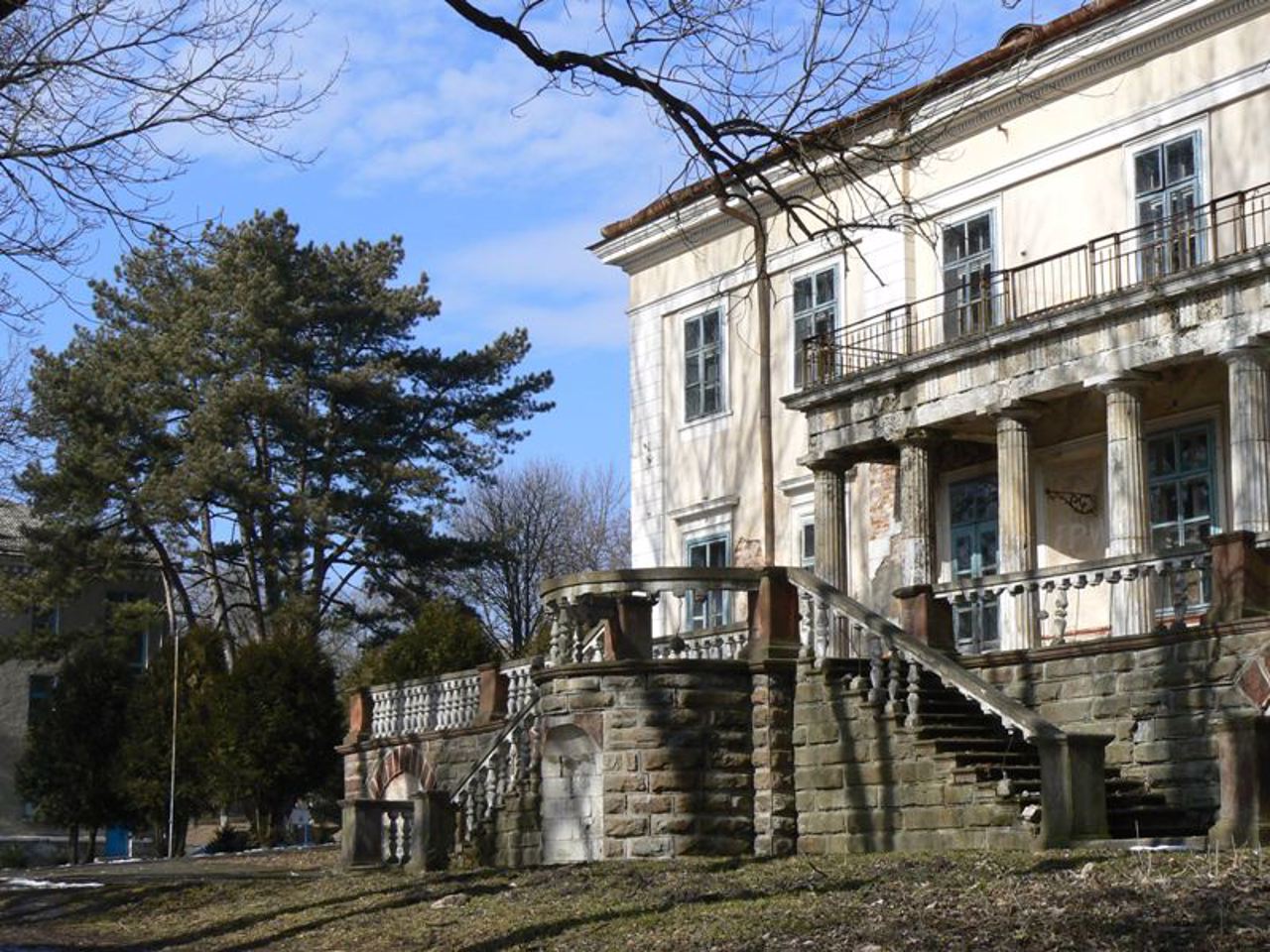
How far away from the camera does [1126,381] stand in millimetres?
23500

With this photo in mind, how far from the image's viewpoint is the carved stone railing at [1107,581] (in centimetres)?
1900

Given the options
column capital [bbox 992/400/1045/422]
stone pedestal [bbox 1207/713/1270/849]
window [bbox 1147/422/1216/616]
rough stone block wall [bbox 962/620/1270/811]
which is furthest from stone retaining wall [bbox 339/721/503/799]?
stone pedestal [bbox 1207/713/1270/849]

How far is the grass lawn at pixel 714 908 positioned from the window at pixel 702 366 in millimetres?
13010

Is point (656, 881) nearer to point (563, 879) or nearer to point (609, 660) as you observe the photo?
point (563, 879)

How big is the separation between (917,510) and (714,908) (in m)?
13.7

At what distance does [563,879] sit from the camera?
54.3ft

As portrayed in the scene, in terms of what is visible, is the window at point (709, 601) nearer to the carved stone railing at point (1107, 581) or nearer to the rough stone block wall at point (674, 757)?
the carved stone railing at point (1107, 581)

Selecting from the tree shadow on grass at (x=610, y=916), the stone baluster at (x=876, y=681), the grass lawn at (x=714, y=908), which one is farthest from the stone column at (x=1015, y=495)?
the tree shadow on grass at (x=610, y=916)

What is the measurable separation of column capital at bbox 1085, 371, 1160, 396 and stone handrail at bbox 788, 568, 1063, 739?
217 inches

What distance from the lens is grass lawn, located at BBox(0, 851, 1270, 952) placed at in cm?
1036

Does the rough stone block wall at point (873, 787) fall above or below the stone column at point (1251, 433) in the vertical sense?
below

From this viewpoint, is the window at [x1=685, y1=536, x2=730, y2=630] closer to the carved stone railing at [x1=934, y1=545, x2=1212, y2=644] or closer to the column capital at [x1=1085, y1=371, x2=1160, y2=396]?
the column capital at [x1=1085, y1=371, x2=1160, y2=396]

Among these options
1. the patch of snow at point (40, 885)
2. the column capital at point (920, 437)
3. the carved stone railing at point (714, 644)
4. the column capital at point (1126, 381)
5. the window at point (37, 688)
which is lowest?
the patch of snow at point (40, 885)

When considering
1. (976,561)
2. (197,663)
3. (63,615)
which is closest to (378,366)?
(197,663)
